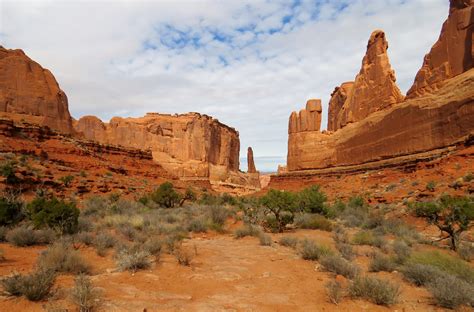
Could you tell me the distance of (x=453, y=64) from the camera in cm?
2516

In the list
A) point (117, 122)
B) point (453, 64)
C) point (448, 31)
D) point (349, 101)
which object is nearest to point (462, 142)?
point (453, 64)

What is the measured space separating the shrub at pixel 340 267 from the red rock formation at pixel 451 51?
2504 centimetres

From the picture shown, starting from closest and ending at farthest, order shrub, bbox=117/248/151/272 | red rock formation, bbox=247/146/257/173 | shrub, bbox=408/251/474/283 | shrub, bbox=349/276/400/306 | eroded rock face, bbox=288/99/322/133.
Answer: shrub, bbox=349/276/400/306 → shrub, bbox=408/251/474/283 → shrub, bbox=117/248/151/272 → eroded rock face, bbox=288/99/322/133 → red rock formation, bbox=247/146/257/173

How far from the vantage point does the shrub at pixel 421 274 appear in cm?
580

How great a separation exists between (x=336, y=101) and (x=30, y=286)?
54.5 metres

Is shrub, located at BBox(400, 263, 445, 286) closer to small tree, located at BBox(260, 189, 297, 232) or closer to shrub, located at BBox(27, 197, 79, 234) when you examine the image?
small tree, located at BBox(260, 189, 297, 232)

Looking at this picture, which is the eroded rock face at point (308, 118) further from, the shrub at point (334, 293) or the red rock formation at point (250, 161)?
the red rock formation at point (250, 161)

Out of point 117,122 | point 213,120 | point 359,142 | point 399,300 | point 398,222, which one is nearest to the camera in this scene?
point 399,300

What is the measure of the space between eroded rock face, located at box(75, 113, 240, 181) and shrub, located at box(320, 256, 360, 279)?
71.3 metres

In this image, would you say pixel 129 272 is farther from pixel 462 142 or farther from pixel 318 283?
pixel 462 142

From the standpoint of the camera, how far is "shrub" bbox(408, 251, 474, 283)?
608 centimetres

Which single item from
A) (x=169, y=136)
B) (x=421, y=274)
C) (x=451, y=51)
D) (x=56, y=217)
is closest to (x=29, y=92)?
(x=56, y=217)

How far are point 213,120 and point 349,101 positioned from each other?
2138 inches

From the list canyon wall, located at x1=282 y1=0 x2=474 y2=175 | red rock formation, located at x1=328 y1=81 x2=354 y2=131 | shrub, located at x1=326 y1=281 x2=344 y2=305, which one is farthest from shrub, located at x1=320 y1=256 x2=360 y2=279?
red rock formation, located at x1=328 y1=81 x2=354 y2=131
